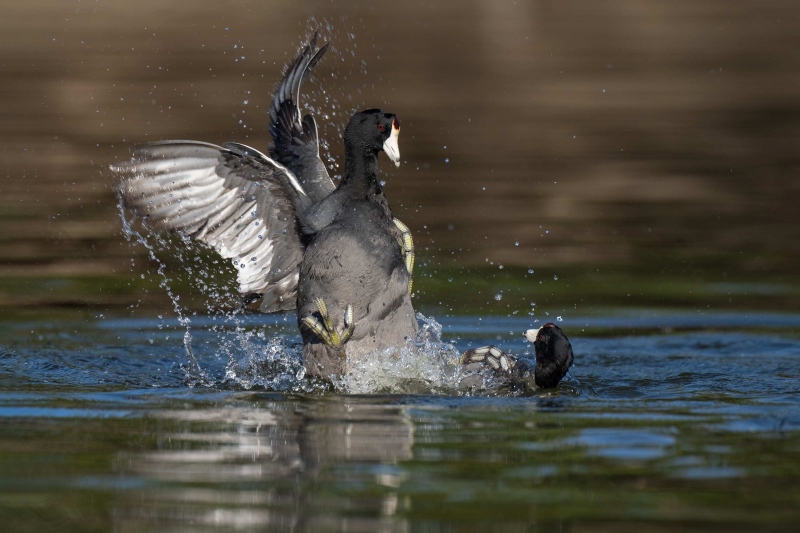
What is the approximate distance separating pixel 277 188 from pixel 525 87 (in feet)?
41.9

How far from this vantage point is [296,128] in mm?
7633

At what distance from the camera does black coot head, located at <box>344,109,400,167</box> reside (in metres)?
6.68

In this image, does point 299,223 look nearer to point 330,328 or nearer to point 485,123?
point 330,328

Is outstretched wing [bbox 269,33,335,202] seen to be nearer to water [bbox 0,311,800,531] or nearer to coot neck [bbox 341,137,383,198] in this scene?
coot neck [bbox 341,137,383,198]

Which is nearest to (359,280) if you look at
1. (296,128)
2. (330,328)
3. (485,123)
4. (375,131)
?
(330,328)

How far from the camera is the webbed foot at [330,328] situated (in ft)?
21.6

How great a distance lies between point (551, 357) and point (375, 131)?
1550 millimetres

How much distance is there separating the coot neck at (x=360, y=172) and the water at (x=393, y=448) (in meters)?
1.10

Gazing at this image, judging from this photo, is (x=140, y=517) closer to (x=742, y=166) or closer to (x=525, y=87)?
(x=742, y=166)

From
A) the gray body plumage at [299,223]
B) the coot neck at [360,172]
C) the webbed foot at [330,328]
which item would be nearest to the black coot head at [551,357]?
the gray body plumage at [299,223]

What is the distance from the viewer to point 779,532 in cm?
368

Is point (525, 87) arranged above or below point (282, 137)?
above

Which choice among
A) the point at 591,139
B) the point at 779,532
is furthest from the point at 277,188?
→ the point at 591,139

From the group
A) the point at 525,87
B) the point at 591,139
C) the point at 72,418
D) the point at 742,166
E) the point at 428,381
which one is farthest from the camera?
the point at 525,87
